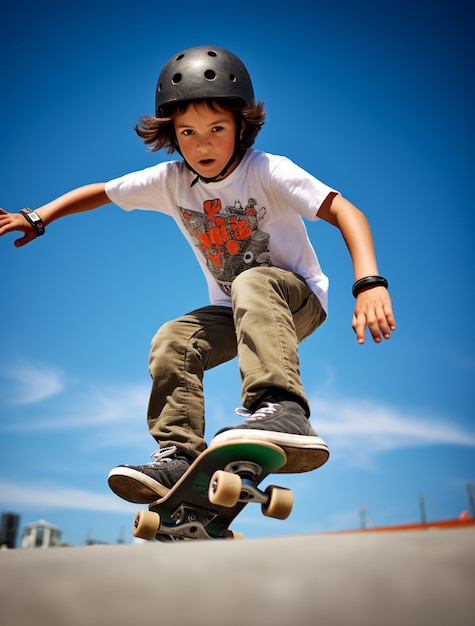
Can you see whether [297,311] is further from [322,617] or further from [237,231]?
[322,617]

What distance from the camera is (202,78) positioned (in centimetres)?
414

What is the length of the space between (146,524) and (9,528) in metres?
41.4

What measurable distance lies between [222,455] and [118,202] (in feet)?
8.17

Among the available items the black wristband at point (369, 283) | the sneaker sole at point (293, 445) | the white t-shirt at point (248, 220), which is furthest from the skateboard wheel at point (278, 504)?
the white t-shirt at point (248, 220)

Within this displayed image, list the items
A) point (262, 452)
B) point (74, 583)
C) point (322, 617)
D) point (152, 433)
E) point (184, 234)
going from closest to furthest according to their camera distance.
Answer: point (322, 617) < point (74, 583) < point (262, 452) < point (152, 433) < point (184, 234)

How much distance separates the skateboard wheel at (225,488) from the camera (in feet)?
9.64

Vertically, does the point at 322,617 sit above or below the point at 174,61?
below

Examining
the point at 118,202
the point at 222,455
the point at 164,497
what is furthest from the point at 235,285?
the point at 118,202

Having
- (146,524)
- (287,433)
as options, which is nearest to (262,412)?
(287,433)

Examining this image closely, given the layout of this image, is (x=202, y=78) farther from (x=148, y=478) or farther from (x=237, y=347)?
(x=148, y=478)

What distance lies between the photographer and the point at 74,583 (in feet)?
2.75

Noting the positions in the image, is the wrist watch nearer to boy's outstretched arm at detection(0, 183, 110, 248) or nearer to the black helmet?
boy's outstretched arm at detection(0, 183, 110, 248)

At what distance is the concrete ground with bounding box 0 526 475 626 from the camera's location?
0.71 meters

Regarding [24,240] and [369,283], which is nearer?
[369,283]
